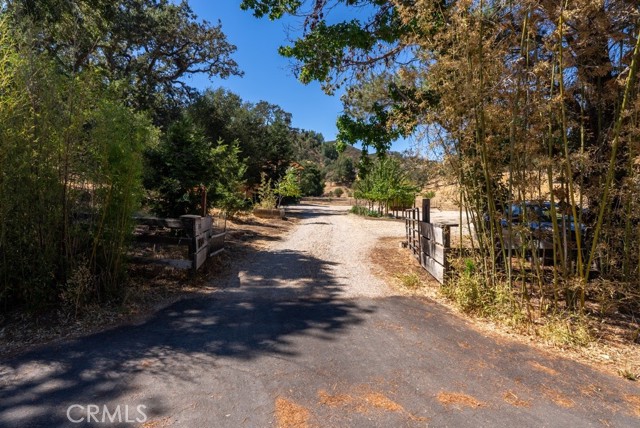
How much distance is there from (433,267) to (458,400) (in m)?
3.92

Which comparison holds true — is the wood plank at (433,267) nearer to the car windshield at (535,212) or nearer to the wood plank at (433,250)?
the wood plank at (433,250)

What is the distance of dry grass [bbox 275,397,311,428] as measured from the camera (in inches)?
91.2

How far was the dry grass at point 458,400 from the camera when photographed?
8.50 feet

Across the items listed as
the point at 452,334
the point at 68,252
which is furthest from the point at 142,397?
the point at 452,334

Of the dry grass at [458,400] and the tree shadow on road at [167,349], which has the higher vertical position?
the tree shadow on road at [167,349]

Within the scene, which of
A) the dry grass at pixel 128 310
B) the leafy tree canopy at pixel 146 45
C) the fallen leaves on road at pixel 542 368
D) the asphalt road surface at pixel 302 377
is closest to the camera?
the asphalt road surface at pixel 302 377

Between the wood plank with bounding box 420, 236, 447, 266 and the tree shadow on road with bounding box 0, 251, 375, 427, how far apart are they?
169 cm

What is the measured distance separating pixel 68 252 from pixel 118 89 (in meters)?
2.21

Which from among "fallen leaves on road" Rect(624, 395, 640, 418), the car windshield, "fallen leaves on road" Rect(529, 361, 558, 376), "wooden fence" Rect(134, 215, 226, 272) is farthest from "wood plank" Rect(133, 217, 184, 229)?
"fallen leaves on road" Rect(624, 395, 640, 418)

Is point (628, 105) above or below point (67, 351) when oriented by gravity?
above

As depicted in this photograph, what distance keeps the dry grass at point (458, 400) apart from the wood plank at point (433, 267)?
10.4ft

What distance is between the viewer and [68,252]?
4.20 meters

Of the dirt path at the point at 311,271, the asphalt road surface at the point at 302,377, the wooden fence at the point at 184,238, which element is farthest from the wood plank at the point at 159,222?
the asphalt road surface at the point at 302,377

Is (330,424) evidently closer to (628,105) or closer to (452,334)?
(452,334)
